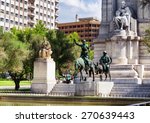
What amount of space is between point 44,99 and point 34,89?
1101cm

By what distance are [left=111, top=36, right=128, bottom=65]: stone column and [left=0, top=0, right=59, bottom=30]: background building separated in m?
82.5

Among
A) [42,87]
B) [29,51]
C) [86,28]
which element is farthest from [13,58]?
[86,28]

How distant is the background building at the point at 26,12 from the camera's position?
4884 inches

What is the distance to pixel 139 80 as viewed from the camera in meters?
38.0

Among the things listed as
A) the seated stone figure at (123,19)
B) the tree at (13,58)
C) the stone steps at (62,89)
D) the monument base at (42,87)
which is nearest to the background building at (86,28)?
the tree at (13,58)

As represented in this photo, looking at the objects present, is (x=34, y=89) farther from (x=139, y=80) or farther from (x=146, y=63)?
(x=146, y=63)

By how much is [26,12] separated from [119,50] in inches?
3750

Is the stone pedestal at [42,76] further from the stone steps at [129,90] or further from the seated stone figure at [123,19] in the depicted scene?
the seated stone figure at [123,19]

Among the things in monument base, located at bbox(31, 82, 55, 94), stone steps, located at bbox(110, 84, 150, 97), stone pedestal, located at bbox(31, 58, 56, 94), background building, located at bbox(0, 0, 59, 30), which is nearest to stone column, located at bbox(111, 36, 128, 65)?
stone pedestal, located at bbox(31, 58, 56, 94)

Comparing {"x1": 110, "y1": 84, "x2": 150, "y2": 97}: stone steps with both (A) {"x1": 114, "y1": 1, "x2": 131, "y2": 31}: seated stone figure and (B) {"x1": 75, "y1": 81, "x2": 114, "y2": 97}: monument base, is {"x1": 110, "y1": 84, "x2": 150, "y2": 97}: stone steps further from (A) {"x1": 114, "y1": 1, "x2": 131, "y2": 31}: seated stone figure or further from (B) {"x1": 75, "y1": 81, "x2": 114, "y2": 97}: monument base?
(A) {"x1": 114, "y1": 1, "x2": 131, "y2": 31}: seated stone figure

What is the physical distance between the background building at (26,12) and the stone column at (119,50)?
271 ft

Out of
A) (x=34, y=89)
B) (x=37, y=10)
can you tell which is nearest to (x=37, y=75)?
(x=34, y=89)

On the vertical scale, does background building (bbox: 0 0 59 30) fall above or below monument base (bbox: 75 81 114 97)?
above

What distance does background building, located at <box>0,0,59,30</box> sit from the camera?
124 meters
